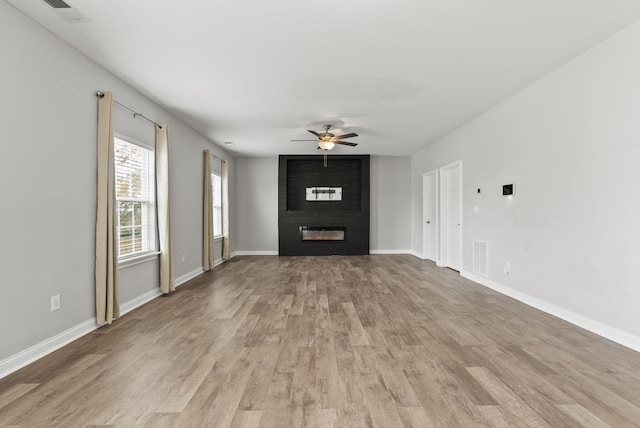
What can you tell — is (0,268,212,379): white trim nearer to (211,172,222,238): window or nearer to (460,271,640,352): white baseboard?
(211,172,222,238): window

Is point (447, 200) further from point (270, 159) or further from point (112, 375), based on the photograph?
point (112, 375)

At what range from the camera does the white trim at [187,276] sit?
5.39 metres

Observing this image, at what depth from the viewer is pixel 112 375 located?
2314 mm

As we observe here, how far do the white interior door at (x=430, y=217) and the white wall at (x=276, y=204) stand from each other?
1.10 meters

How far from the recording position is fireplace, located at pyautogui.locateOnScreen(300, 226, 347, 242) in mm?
9039

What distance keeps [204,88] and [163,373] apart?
3.20 meters

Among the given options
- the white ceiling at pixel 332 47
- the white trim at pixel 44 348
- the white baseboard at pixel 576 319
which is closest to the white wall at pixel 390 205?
the white ceiling at pixel 332 47

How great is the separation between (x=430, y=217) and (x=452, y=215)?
1.33 m

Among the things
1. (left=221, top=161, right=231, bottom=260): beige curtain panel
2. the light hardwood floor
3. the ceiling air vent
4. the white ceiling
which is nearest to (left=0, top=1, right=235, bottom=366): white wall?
the white ceiling

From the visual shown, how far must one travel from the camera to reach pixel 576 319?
3371 millimetres

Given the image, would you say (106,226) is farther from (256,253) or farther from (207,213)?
(256,253)

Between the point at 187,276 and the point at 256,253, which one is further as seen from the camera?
the point at 256,253

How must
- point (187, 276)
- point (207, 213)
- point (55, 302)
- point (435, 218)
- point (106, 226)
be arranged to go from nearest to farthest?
1. point (55, 302)
2. point (106, 226)
3. point (187, 276)
4. point (207, 213)
5. point (435, 218)

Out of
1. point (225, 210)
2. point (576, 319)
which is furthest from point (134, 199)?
point (576, 319)
